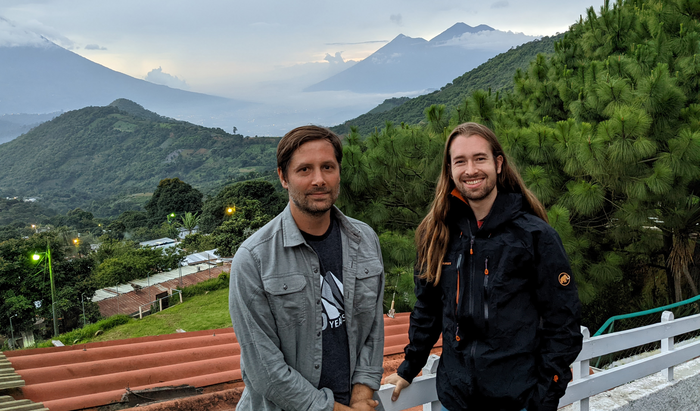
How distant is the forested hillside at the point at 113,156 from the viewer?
408ft

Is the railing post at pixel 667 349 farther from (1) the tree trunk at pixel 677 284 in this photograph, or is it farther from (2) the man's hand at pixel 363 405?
(1) the tree trunk at pixel 677 284

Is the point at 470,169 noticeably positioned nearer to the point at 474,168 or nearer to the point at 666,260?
the point at 474,168

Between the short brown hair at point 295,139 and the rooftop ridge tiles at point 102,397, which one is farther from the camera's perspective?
the rooftop ridge tiles at point 102,397

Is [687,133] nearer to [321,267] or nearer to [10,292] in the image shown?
[321,267]

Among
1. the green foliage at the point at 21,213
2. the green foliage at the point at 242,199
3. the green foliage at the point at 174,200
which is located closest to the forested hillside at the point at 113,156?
the green foliage at the point at 21,213

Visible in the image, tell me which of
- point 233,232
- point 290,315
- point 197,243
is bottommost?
point 197,243

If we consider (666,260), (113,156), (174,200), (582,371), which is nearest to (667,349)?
(582,371)

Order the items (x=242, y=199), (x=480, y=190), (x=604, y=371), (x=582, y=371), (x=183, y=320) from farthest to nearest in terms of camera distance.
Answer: (x=242, y=199) → (x=183, y=320) → (x=604, y=371) → (x=582, y=371) → (x=480, y=190)

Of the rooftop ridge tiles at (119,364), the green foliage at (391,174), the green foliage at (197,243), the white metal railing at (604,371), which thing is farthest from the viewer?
the green foliage at (197,243)

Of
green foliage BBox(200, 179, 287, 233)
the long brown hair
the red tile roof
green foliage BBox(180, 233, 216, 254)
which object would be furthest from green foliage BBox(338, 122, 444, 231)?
green foliage BBox(200, 179, 287, 233)

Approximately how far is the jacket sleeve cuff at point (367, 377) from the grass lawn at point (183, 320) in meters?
16.4

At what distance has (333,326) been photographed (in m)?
1.37

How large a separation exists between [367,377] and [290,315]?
34 centimetres

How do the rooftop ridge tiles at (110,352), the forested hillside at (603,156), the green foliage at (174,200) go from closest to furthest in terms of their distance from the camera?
the rooftop ridge tiles at (110,352) → the forested hillside at (603,156) → the green foliage at (174,200)
